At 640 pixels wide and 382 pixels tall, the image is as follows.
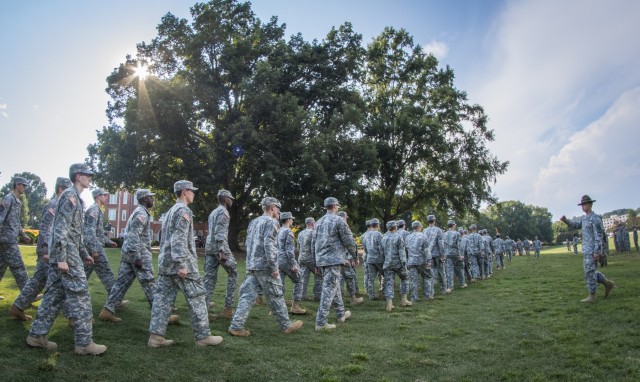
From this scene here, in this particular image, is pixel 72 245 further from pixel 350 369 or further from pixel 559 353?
pixel 559 353

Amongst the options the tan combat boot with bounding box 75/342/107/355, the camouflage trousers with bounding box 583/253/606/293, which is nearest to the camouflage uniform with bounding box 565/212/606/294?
the camouflage trousers with bounding box 583/253/606/293

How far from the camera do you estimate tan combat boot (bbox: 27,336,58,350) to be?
6109 millimetres

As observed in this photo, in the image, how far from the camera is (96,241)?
9.22 m

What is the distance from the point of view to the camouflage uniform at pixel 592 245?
1054 centimetres

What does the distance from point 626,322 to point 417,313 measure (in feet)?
14.3

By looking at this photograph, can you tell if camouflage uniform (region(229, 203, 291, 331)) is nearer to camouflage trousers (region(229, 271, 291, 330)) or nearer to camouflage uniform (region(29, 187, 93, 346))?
camouflage trousers (region(229, 271, 291, 330))

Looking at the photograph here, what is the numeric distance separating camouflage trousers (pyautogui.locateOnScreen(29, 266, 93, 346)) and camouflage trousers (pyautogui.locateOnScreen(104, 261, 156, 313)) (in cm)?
201

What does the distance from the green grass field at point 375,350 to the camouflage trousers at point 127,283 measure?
496 mm

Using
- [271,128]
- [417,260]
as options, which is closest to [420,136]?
[271,128]

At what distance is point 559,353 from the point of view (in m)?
6.43

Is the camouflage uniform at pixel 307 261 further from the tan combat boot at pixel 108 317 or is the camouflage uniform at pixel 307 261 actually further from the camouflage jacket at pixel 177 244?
the camouflage jacket at pixel 177 244

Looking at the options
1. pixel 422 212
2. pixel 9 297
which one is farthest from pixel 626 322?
pixel 422 212

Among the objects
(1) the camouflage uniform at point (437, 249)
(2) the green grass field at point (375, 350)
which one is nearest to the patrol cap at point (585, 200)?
(2) the green grass field at point (375, 350)

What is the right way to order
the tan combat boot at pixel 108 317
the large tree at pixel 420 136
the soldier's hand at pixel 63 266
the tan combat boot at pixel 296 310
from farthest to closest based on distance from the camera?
the large tree at pixel 420 136, the tan combat boot at pixel 296 310, the tan combat boot at pixel 108 317, the soldier's hand at pixel 63 266
